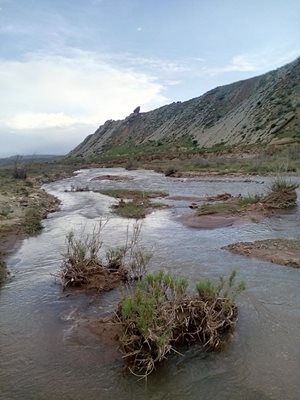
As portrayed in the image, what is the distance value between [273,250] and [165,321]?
654 cm

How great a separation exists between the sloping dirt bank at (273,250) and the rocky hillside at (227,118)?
39.5 metres

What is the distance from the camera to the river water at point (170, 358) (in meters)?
5.97

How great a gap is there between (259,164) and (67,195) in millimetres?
17726

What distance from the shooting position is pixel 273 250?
40.2ft

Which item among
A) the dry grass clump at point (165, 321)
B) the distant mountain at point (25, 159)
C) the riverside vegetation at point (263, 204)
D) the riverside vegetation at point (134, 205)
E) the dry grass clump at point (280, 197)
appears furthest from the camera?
the distant mountain at point (25, 159)

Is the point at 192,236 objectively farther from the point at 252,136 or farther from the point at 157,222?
the point at 252,136

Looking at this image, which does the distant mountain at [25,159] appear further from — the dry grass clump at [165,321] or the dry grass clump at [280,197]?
the dry grass clump at [165,321]

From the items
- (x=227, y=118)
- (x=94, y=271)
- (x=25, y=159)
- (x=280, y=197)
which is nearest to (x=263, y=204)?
(x=280, y=197)

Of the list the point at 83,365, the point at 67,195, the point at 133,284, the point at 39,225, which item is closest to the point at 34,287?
the point at 133,284

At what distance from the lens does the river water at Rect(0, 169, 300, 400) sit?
5973 millimetres

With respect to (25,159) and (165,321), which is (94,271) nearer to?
(165,321)

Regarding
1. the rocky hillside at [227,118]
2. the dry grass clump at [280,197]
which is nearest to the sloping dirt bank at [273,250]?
the dry grass clump at [280,197]

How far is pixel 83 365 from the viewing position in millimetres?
6664

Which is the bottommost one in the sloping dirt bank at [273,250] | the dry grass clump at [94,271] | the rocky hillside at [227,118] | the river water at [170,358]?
the sloping dirt bank at [273,250]
